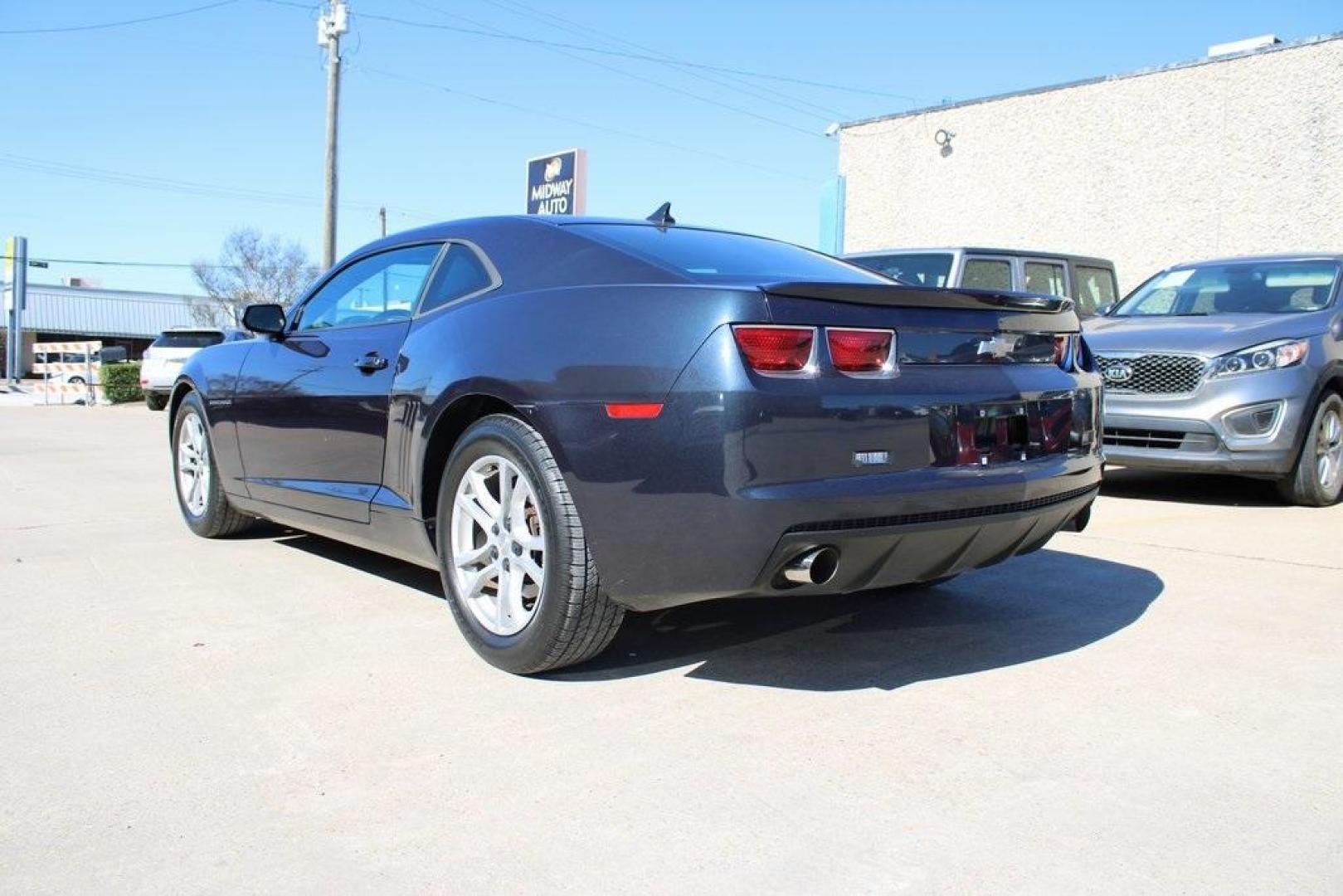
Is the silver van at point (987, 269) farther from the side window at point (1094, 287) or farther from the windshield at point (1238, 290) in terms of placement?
the windshield at point (1238, 290)

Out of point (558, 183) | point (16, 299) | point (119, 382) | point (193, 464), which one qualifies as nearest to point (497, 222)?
point (193, 464)

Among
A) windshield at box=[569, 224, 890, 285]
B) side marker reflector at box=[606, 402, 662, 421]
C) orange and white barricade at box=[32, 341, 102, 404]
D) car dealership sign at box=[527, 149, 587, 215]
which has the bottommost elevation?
orange and white barricade at box=[32, 341, 102, 404]

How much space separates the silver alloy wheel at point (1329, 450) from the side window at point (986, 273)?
2.57 meters

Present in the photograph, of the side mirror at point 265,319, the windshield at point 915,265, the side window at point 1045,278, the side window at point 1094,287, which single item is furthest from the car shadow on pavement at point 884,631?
the side window at point 1094,287

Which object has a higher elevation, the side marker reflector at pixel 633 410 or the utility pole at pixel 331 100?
the utility pole at pixel 331 100

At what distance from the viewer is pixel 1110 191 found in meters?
15.7

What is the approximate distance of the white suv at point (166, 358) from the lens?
2077 centimetres

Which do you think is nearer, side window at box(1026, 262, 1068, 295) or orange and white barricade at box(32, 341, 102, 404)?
side window at box(1026, 262, 1068, 295)

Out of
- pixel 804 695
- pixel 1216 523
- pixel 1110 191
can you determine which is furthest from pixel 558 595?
pixel 1110 191

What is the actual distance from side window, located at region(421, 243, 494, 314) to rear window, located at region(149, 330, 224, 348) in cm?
1868

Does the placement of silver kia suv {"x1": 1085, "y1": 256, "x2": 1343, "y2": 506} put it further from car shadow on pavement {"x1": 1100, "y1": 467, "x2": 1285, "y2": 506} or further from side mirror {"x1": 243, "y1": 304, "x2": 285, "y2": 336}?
side mirror {"x1": 243, "y1": 304, "x2": 285, "y2": 336}

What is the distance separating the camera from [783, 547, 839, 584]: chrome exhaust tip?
297cm

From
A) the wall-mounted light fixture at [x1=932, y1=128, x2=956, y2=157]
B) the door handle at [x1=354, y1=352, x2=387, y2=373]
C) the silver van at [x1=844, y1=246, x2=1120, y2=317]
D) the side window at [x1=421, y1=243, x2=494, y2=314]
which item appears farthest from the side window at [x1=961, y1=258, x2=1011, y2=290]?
the wall-mounted light fixture at [x1=932, y1=128, x2=956, y2=157]

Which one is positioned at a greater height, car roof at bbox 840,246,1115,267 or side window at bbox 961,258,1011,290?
→ car roof at bbox 840,246,1115,267
